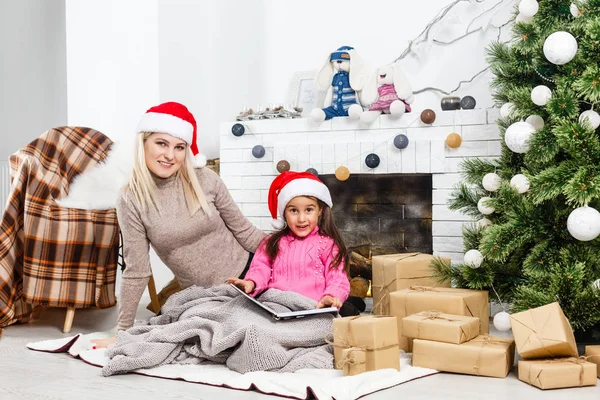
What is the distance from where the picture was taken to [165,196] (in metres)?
2.47

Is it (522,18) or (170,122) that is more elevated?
(522,18)

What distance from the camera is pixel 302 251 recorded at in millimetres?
2447

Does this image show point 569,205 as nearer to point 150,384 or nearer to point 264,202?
point 150,384

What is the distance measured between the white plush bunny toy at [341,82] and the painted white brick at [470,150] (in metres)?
0.47

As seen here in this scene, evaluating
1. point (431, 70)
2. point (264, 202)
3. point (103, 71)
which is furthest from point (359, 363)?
point (103, 71)

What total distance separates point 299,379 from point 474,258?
853mm

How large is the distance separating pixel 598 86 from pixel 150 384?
1602mm

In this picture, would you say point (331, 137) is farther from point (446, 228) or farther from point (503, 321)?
point (503, 321)

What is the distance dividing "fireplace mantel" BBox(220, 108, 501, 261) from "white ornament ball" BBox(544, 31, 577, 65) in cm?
86

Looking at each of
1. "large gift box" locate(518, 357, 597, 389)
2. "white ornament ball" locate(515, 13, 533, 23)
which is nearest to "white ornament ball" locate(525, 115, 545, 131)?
"white ornament ball" locate(515, 13, 533, 23)

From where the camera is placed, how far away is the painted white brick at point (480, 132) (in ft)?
9.82

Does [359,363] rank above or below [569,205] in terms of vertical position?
below

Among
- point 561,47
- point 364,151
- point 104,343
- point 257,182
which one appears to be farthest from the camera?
point 257,182

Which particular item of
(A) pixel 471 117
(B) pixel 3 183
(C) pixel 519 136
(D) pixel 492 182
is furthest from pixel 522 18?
(B) pixel 3 183
